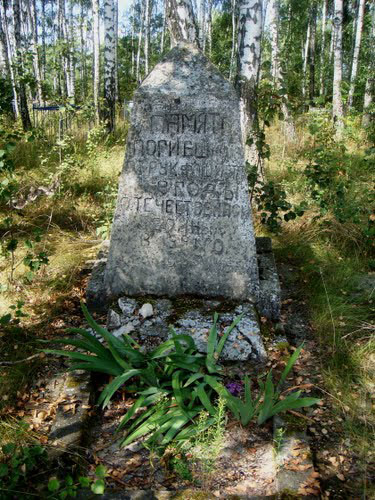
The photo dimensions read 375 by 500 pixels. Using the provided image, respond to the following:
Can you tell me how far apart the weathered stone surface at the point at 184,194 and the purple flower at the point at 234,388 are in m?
0.74

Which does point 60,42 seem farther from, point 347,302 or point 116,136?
point 347,302

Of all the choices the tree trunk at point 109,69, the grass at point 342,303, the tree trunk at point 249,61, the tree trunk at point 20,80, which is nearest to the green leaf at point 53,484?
the grass at point 342,303

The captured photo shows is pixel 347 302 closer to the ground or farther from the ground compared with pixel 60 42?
closer to the ground

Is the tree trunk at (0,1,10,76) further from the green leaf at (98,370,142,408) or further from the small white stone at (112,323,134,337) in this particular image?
the green leaf at (98,370,142,408)

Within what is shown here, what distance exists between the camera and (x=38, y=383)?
256cm

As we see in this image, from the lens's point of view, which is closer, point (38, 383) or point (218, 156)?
point (38, 383)

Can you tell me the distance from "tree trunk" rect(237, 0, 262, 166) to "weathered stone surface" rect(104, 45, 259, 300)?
8.65 feet

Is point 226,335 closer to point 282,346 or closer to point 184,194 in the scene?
point 282,346

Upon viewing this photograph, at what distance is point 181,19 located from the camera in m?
5.85

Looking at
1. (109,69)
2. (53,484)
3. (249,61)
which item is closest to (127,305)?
(53,484)

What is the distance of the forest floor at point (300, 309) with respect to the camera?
2.14 meters

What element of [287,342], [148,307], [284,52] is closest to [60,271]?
[148,307]

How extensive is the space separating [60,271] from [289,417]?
247 cm

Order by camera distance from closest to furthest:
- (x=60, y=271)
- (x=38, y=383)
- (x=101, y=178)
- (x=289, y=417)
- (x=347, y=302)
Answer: (x=289, y=417), (x=38, y=383), (x=347, y=302), (x=60, y=271), (x=101, y=178)
